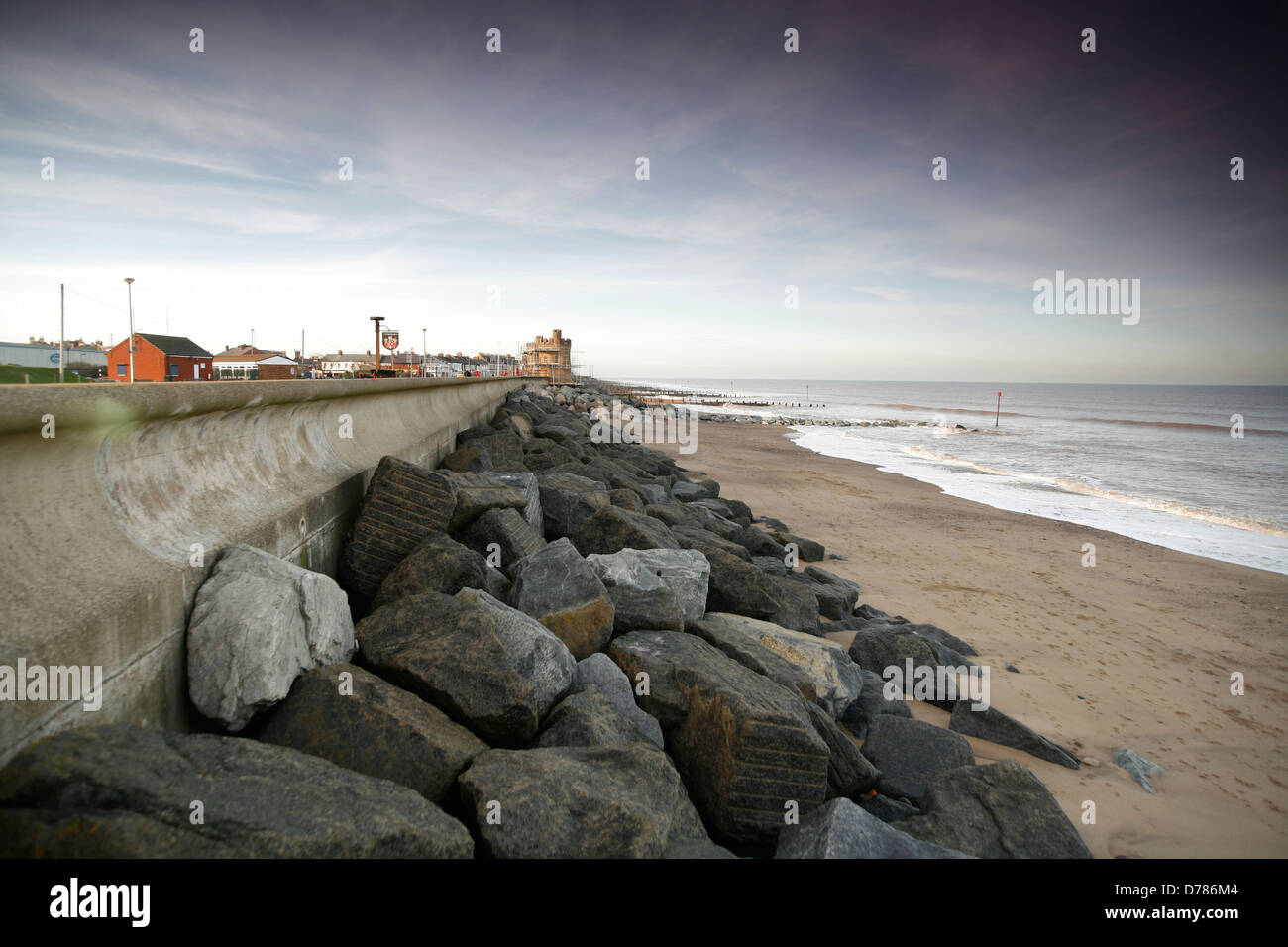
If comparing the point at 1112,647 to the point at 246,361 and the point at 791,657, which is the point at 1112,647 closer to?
the point at 791,657

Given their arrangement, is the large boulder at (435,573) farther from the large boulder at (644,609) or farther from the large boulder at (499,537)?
the large boulder at (644,609)

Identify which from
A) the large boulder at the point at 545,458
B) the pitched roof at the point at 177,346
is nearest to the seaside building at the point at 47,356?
the pitched roof at the point at 177,346

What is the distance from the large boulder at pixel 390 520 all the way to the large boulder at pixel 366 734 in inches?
54.8

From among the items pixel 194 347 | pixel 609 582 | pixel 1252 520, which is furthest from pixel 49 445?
pixel 194 347

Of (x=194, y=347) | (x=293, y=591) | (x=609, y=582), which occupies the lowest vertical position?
(x=609, y=582)

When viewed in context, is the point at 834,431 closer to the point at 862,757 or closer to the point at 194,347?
the point at 194,347

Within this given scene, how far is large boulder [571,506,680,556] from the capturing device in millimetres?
5352

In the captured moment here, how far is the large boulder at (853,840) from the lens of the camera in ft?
7.88

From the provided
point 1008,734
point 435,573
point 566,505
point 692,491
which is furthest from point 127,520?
point 692,491

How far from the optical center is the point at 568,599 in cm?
372

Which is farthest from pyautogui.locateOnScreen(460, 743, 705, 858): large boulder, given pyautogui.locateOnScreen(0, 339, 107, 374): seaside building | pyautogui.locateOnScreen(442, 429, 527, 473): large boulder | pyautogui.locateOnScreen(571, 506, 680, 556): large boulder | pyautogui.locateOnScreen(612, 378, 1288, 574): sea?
pyautogui.locateOnScreen(0, 339, 107, 374): seaside building

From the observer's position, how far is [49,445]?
1930mm

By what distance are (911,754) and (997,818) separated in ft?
2.43
